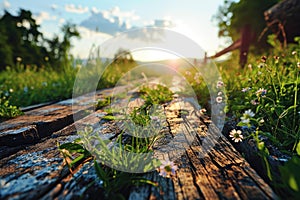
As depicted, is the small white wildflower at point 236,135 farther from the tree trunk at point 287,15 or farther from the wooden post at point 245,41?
the wooden post at point 245,41

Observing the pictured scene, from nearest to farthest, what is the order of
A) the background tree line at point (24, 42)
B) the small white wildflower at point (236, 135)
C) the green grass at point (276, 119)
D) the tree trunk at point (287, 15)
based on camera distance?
the green grass at point (276, 119)
the small white wildflower at point (236, 135)
the tree trunk at point (287, 15)
the background tree line at point (24, 42)

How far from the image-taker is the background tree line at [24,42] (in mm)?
11289

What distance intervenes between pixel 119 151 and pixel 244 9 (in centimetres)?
1007

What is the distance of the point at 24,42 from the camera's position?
44.2 feet

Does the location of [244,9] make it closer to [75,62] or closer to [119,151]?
[75,62]

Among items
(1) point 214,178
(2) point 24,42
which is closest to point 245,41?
(1) point 214,178

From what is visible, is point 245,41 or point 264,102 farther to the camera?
point 245,41

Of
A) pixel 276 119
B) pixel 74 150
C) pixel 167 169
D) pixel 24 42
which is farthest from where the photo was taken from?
pixel 24 42

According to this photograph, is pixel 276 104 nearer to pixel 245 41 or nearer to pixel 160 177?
pixel 160 177

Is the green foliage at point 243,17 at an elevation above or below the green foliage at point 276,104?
above

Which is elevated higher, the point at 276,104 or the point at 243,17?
the point at 243,17

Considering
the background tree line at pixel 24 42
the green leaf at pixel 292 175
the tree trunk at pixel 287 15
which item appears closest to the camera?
the green leaf at pixel 292 175

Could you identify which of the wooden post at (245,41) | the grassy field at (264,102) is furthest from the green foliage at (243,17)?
the grassy field at (264,102)


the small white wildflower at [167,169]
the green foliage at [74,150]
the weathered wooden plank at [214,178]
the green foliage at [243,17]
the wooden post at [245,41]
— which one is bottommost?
the weathered wooden plank at [214,178]
